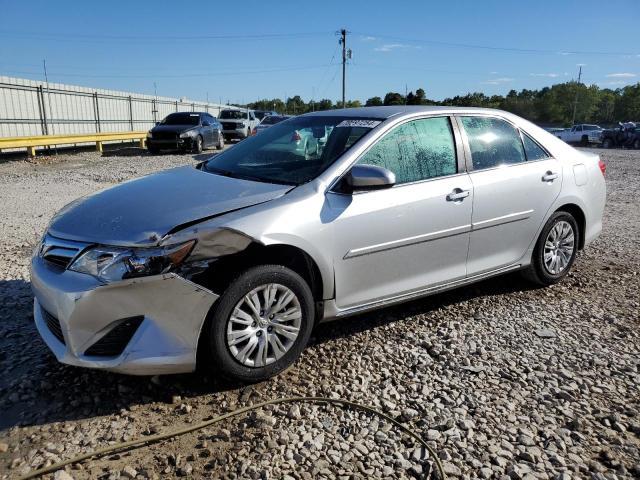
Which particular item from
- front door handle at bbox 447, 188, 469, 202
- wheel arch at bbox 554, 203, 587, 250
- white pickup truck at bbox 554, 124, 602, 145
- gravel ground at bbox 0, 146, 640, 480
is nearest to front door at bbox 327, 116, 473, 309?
front door handle at bbox 447, 188, 469, 202

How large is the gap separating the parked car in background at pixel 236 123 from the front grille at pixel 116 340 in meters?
26.6

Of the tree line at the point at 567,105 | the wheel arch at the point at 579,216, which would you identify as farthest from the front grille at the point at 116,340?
the tree line at the point at 567,105

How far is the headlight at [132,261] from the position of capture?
2791 millimetres

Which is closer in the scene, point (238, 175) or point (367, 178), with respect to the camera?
point (367, 178)

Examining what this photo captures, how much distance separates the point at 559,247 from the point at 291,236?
119 inches

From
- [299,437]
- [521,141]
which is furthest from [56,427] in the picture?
[521,141]

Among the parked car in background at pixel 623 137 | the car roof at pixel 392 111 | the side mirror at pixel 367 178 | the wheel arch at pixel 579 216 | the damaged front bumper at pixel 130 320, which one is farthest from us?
the parked car in background at pixel 623 137

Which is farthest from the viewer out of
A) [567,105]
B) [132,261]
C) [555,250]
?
[567,105]

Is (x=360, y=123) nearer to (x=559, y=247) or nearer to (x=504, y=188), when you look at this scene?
(x=504, y=188)

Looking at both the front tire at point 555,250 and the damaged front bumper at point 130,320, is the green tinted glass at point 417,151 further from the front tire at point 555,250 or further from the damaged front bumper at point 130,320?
the damaged front bumper at point 130,320

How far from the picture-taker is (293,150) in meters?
4.09

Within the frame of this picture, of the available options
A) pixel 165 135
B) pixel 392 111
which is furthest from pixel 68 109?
pixel 392 111

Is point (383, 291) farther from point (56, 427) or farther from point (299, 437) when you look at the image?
point (56, 427)

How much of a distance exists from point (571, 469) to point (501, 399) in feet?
2.01
